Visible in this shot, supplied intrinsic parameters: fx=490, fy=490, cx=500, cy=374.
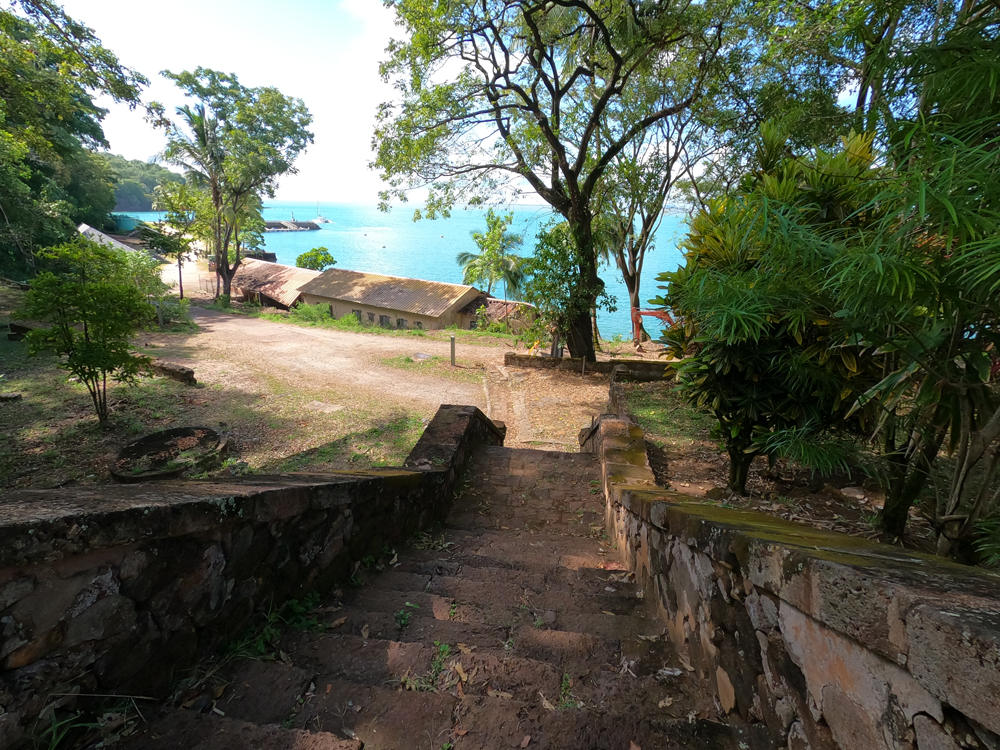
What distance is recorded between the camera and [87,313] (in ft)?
23.4

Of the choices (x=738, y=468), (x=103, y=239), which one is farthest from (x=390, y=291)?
(x=738, y=468)

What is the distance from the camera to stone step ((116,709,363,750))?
1358 mm

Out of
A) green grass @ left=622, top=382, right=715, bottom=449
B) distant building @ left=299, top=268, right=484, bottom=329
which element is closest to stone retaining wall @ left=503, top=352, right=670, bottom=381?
green grass @ left=622, top=382, right=715, bottom=449

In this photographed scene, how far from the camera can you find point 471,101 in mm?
10266

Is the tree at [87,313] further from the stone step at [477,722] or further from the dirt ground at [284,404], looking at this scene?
the stone step at [477,722]

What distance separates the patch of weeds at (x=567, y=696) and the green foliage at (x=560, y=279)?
372 inches

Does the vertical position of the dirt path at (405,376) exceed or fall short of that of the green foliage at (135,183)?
it falls short

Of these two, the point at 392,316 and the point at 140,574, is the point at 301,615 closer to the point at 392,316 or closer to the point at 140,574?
the point at 140,574

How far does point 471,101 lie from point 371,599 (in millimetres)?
10361

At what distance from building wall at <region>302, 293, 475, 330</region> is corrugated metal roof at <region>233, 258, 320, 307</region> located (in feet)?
4.29

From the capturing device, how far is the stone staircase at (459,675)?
1.52 metres

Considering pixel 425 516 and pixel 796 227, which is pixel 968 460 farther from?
pixel 425 516

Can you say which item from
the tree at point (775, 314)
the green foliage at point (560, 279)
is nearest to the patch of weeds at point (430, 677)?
the tree at point (775, 314)

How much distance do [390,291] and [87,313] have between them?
20.8 metres
